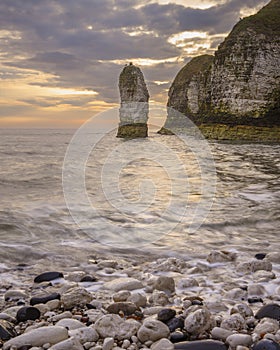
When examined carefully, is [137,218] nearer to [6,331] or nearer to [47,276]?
[47,276]

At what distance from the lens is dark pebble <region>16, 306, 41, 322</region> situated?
10.0ft

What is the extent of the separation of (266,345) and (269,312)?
0.61 meters

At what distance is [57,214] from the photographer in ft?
25.9

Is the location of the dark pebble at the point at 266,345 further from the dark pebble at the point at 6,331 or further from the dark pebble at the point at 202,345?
the dark pebble at the point at 6,331

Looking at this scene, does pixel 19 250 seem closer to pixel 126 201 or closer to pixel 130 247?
pixel 130 247

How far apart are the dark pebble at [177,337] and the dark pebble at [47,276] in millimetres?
1764

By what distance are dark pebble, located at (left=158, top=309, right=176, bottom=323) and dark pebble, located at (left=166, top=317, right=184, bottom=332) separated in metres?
0.04

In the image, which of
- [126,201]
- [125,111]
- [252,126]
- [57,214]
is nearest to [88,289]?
[57,214]

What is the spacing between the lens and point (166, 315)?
119 inches

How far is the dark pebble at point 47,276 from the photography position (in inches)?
159

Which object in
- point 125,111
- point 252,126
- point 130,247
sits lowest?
point 130,247

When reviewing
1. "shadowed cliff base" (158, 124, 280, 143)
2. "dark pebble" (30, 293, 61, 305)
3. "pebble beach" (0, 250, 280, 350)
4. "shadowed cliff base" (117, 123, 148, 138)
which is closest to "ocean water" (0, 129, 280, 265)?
"pebble beach" (0, 250, 280, 350)

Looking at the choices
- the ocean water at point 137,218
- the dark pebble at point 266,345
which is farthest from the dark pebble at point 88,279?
the dark pebble at point 266,345

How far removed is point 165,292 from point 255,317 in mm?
961
